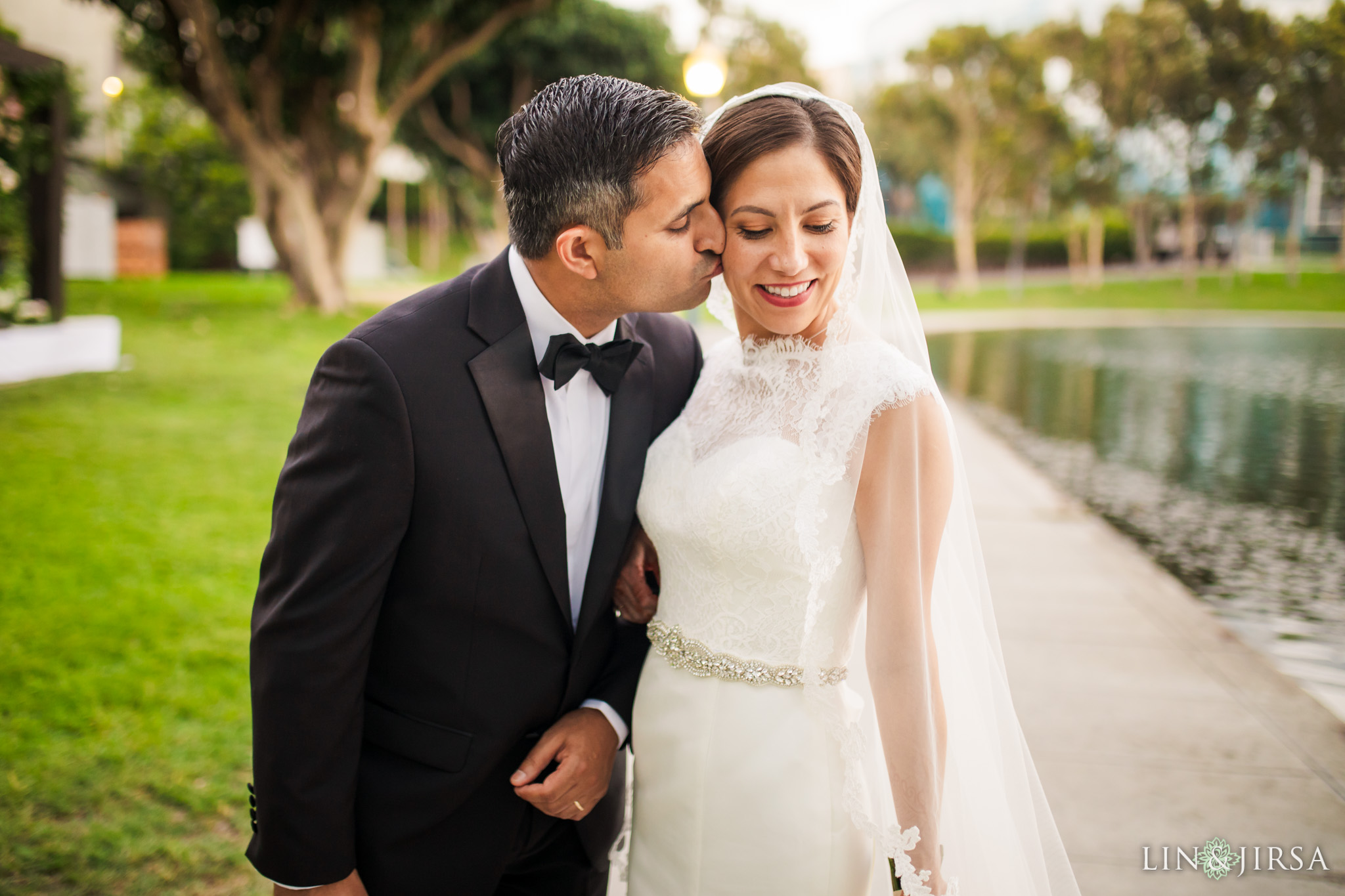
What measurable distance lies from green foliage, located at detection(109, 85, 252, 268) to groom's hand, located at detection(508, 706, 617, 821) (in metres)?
33.9

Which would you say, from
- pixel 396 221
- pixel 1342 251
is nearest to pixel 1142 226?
pixel 1342 251

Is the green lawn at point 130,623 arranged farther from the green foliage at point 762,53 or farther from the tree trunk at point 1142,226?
the tree trunk at point 1142,226

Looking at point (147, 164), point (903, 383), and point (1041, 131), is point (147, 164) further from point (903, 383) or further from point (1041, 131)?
point (903, 383)

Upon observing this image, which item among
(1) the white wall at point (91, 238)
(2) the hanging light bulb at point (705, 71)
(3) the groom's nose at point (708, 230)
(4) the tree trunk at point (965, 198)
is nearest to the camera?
(3) the groom's nose at point (708, 230)

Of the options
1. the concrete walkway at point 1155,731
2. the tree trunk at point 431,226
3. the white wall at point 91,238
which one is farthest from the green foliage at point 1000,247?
the concrete walkway at point 1155,731

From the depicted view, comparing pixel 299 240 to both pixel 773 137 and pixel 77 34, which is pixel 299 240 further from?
pixel 773 137

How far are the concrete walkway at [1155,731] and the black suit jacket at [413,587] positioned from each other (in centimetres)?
238

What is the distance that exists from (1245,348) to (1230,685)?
2151 centimetres

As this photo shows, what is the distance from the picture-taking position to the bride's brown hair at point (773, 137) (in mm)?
2012

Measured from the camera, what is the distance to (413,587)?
1793 mm

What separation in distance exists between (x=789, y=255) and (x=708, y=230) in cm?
20

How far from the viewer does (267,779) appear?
1.71 metres

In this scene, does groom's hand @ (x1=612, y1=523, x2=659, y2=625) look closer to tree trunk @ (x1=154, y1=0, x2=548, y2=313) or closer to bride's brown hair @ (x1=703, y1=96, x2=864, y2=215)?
bride's brown hair @ (x1=703, y1=96, x2=864, y2=215)

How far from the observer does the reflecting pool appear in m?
6.00
